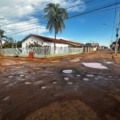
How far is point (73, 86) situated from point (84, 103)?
260 centimetres

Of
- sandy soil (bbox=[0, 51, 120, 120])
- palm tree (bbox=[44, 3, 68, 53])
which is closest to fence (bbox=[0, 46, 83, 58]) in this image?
palm tree (bbox=[44, 3, 68, 53])

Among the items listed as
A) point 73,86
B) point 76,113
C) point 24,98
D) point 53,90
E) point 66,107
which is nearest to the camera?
point 76,113

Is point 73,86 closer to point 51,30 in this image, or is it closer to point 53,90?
point 53,90

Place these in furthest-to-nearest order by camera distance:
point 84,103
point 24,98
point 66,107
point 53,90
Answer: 1. point 53,90
2. point 24,98
3. point 84,103
4. point 66,107

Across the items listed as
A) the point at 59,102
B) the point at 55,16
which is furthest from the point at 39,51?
the point at 59,102

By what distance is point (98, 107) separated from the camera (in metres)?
6.23

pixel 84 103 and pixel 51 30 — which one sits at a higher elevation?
pixel 51 30

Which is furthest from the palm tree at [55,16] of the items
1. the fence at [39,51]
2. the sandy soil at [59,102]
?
the sandy soil at [59,102]

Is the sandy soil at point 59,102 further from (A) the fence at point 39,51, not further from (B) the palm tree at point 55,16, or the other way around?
(B) the palm tree at point 55,16

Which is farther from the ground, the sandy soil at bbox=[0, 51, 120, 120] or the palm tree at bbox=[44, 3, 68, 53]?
the palm tree at bbox=[44, 3, 68, 53]

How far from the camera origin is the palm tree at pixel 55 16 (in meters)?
41.0

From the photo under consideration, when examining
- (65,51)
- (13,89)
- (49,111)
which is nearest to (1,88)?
(13,89)

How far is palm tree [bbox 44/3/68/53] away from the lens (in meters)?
41.0

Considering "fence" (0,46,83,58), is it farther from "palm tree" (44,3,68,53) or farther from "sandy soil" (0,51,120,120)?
"sandy soil" (0,51,120,120)
